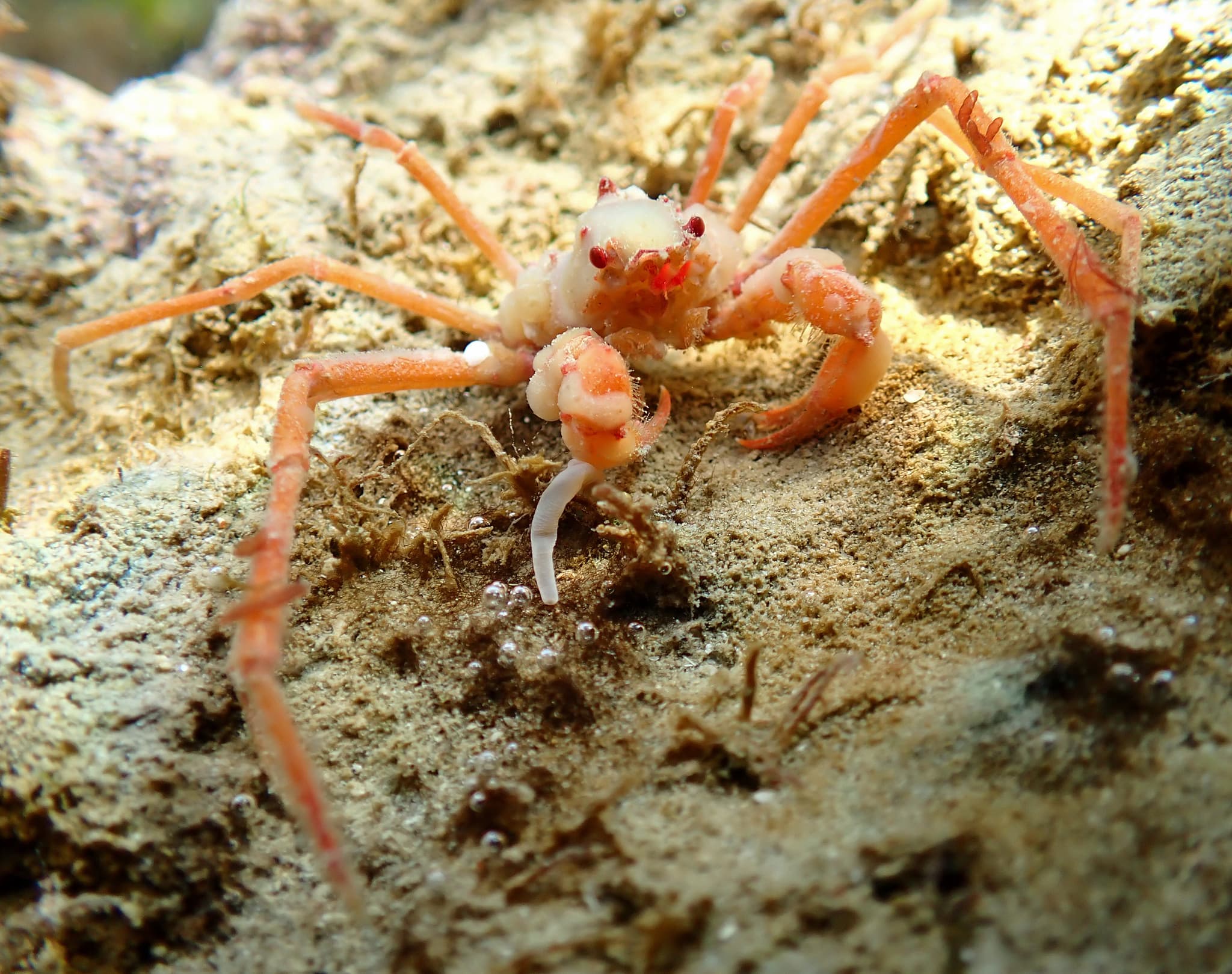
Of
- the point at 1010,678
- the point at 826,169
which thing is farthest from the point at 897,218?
the point at 1010,678

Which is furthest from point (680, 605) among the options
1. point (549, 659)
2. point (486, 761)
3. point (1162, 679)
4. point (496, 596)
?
point (1162, 679)

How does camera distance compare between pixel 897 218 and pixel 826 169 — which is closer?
pixel 897 218

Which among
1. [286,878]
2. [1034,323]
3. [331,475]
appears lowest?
[286,878]

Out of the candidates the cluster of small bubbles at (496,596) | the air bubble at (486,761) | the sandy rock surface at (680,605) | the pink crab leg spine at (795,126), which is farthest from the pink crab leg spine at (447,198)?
the air bubble at (486,761)

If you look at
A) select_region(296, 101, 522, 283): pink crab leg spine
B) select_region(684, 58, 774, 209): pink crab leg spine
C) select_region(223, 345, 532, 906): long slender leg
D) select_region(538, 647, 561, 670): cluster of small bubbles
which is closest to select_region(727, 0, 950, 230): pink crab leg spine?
select_region(684, 58, 774, 209): pink crab leg spine

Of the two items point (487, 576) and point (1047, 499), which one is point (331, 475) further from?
point (1047, 499)

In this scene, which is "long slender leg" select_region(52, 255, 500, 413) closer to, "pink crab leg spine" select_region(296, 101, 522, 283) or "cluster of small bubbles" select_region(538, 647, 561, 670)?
"pink crab leg spine" select_region(296, 101, 522, 283)
